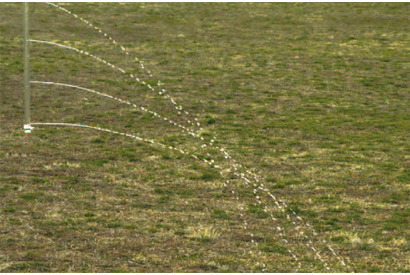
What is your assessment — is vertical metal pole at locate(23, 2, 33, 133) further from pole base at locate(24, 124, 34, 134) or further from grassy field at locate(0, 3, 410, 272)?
grassy field at locate(0, 3, 410, 272)

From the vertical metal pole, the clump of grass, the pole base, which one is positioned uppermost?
the vertical metal pole

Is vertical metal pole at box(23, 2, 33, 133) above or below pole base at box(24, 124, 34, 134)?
above

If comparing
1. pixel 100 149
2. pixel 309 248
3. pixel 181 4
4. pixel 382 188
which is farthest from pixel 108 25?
pixel 309 248

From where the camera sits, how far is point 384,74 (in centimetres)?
1294

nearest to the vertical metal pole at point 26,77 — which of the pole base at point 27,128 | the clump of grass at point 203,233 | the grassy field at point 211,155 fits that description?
the pole base at point 27,128

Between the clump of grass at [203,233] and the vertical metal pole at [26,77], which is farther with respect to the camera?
the vertical metal pole at [26,77]

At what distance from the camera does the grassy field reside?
5266 mm

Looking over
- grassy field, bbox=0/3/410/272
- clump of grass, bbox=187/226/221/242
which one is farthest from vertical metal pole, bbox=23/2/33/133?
clump of grass, bbox=187/226/221/242

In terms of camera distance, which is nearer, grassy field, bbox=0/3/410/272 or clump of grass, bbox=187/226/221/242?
grassy field, bbox=0/3/410/272

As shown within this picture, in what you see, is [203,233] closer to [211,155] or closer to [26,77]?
[211,155]

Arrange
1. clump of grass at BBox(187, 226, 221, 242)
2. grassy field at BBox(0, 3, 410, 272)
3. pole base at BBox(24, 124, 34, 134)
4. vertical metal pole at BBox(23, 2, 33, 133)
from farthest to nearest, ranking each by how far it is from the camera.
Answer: pole base at BBox(24, 124, 34, 134), vertical metal pole at BBox(23, 2, 33, 133), clump of grass at BBox(187, 226, 221, 242), grassy field at BBox(0, 3, 410, 272)

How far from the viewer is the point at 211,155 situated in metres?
7.99

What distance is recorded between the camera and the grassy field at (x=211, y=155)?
5.27 m

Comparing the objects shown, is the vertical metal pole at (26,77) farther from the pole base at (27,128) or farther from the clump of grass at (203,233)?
the clump of grass at (203,233)
